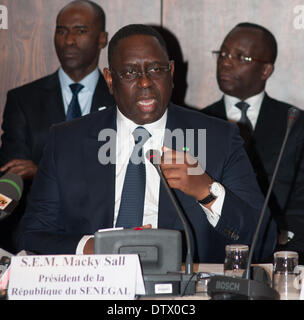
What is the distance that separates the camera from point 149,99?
93.1 inches

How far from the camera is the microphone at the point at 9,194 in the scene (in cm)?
192

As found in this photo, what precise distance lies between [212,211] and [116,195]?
45 centimetres

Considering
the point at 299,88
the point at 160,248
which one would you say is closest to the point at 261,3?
the point at 299,88

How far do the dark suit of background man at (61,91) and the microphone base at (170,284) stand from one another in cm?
216

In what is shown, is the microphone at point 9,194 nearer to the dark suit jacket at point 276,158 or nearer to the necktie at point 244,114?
the dark suit jacket at point 276,158

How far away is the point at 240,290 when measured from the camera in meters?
1.58

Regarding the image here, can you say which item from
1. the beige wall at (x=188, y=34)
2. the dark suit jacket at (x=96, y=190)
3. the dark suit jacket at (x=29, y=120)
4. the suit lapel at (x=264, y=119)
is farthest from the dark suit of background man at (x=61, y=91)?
the dark suit jacket at (x=96, y=190)

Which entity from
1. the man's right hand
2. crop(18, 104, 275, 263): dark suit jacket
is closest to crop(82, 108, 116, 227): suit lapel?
crop(18, 104, 275, 263): dark suit jacket

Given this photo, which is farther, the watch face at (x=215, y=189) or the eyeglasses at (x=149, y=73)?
the eyeglasses at (x=149, y=73)

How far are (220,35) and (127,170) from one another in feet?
6.58

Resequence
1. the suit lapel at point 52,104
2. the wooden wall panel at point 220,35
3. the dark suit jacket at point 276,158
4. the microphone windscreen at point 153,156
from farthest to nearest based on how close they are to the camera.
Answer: the wooden wall panel at point 220,35 → the suit lapel at point 52,104 → the dark suit jacket at point 276,158 → the microphone windscreen at point 153,156

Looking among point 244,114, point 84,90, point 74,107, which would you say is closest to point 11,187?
point 74,107

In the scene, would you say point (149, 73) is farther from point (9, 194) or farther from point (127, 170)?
point (9, 194)

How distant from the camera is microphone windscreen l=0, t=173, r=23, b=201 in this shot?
1963 mm
